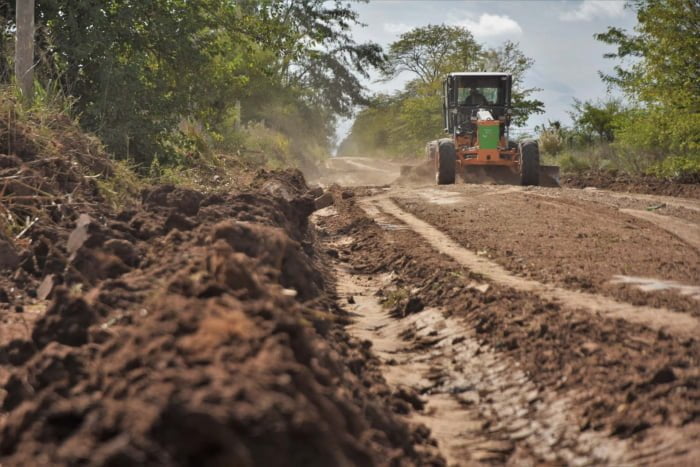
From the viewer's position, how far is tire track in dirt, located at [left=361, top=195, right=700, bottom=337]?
5.14 metres

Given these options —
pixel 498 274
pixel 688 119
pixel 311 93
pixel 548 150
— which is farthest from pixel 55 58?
pixel 311 93

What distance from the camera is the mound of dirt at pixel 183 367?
252 centimetres

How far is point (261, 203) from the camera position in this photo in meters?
8.16

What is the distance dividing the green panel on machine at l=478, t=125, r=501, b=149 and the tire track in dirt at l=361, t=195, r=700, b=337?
36.3 ft

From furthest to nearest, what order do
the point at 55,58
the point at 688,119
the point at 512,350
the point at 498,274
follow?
the point at 688,119 < the point at 55,58 < the point at 498,274 < the point at 512,350

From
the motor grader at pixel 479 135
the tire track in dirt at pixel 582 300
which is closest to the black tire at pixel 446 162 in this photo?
the motor grader at pixel 479 135

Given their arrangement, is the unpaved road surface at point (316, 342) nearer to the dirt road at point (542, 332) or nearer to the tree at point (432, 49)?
the dirt road at point (542, 332)

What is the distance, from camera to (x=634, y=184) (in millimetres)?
18656

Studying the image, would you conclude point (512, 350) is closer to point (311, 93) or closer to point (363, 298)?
point (363, 298)

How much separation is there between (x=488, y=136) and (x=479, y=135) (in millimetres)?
222

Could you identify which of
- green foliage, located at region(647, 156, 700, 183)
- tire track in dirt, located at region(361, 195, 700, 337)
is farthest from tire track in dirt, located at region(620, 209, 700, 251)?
green foliage, located at region(647, 156, 700, 183)

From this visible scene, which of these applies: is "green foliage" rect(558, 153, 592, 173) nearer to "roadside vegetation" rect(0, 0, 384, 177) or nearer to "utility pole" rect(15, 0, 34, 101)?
"roadside vegetation" rect(0, 0, 384, 177)

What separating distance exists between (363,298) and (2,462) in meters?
5.09

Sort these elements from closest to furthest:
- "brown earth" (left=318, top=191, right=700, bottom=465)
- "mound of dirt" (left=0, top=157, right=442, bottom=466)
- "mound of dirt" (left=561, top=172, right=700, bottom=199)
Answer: "mound of dirt" (left=0, top=157, right=442, bottom=466), "brown earth" (left=318, top=191, right=700, bottom=465), "mound of dirt" (left=561, top=172, right=700, bottom=199)
